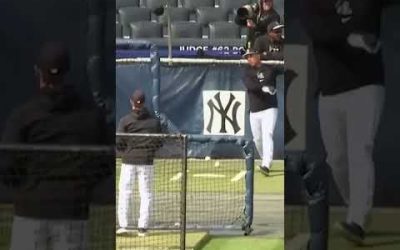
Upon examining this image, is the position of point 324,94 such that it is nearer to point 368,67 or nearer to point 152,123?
point 368,67

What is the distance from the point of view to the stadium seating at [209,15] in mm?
18422

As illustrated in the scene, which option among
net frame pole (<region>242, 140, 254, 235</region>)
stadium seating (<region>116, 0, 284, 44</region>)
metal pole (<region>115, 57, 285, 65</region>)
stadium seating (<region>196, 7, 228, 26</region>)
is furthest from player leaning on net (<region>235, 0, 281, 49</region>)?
stadium seating (<region>196, 7, 228, 26</region>)

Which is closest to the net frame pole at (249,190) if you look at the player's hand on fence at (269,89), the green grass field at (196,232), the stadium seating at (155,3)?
the green grass field at (196,232)

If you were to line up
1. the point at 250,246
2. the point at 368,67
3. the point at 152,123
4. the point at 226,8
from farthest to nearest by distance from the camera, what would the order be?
the point at 226,8, the point at 152,123, the point at 250,246, the point at 368,67

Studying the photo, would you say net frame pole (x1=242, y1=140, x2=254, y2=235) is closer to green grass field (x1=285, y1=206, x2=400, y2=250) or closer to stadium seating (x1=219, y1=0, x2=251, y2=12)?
green grass field (x1=285, y1=206, x2=400, y2=250)

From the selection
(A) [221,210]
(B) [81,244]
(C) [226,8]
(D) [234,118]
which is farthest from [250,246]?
(C) [226,8]

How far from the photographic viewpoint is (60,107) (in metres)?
2.88

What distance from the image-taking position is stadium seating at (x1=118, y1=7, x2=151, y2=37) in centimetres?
1792

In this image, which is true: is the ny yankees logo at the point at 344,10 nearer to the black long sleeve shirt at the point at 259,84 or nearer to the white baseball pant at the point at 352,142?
the white baseball pant at the point at 352,142

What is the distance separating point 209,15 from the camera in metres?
18.5

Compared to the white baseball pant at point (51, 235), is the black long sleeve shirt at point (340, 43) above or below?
above

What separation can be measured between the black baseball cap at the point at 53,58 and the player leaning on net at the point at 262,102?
882cm

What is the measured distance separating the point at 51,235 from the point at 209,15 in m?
15.9

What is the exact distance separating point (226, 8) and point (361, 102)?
16.0 m
